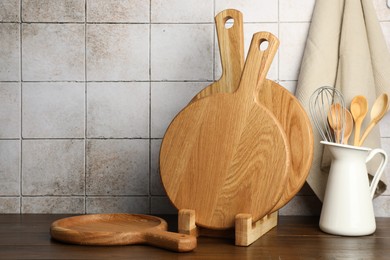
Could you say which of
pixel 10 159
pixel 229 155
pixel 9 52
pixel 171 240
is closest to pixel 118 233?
pixel 171 240

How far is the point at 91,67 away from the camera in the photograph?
1212 mm

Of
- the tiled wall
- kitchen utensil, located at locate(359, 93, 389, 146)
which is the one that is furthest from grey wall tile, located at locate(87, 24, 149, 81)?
kitchen utensil, located at locate(359, 93, 389, 146)

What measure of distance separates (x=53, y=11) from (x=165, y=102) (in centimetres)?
31

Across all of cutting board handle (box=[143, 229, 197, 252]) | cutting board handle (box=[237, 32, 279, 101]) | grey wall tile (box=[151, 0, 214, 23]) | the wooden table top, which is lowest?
the wooden table top

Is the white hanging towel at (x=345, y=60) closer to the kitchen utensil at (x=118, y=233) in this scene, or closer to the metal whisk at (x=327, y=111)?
the metal whisk at (x=327, y=111)

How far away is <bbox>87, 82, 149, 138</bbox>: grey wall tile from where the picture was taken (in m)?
1.21

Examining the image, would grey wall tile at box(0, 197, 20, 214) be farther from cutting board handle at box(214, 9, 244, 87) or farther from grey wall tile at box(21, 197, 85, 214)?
cutting board handle at box(214, 9, 244, 87)

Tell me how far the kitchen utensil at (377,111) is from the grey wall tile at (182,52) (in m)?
0.34

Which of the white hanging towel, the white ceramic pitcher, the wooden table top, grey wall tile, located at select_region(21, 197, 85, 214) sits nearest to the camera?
the wooden table top

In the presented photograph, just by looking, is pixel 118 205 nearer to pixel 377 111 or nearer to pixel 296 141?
pixel 296 141

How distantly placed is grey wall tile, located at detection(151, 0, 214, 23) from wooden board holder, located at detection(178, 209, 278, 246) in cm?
45

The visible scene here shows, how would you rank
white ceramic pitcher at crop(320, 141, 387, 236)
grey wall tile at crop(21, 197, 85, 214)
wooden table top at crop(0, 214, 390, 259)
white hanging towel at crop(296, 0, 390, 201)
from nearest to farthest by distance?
wooden table top at crop(0, 214, 390, 259), white ceramic pitcher at crop(320, 141, 387, 236), white hanging towel at crop(296, 0, 390, 201), grey wall tile at crop(21, 197, 85, 214)

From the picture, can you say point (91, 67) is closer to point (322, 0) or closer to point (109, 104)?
point (109, 104)

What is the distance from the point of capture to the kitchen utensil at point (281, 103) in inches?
39.0
